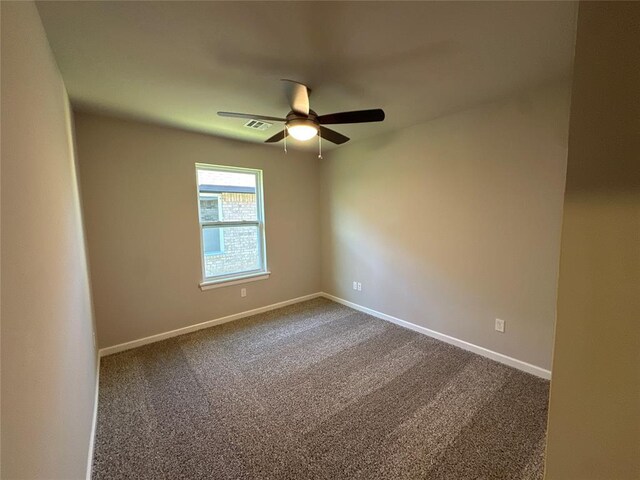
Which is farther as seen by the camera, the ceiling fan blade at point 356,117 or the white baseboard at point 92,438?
the ceiling fan blade at point 356,117

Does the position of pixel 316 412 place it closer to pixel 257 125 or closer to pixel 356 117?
pixel 356 117

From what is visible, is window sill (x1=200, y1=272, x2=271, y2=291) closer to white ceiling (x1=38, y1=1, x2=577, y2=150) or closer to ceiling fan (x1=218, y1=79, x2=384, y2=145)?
white ceiling (x1=38, y1=1, x2=577, y2=150)

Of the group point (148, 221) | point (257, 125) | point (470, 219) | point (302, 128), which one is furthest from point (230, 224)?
point (470, 219)

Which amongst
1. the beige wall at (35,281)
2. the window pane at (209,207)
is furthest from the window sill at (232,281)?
the beige wall at (35,281)

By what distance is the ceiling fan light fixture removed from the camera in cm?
219

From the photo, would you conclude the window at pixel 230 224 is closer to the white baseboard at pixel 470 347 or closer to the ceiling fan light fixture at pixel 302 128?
the ceiling fan light fixture at pixel 302 128

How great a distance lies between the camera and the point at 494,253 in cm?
251

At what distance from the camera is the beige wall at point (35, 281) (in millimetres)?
699

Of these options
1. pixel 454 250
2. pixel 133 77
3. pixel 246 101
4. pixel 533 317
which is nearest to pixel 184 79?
pixel 133 77

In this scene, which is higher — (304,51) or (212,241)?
(304,51)

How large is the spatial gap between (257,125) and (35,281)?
2.39m

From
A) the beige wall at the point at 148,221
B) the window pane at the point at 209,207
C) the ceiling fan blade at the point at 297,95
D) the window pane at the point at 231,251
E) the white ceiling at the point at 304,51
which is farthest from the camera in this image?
the window pane at the point at 231,251

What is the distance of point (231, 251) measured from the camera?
368cm

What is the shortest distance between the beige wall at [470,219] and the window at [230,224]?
1.36 meters
